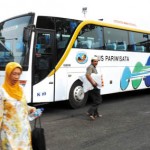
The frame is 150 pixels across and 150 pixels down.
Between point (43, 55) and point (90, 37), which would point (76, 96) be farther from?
point (90, 37)

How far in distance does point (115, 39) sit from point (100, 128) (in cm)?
584

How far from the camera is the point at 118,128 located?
839 cm

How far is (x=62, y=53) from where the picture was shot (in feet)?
36.3

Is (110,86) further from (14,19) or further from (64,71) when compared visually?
(14,19)

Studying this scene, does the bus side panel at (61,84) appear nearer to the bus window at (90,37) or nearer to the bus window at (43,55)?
the bus window at (43,55)

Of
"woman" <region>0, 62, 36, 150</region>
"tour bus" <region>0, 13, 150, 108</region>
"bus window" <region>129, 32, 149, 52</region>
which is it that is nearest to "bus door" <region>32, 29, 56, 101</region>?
→ "tour bus" <region>0, 13, 150, 108</region>

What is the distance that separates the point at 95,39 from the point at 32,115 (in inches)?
327

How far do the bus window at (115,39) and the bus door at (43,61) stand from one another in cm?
296

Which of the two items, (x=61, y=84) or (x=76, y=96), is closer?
(x=61, y=84)

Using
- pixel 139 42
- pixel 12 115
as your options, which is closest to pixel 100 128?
pixel 12 115

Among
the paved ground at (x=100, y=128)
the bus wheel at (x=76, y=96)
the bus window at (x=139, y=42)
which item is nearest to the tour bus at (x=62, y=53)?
the bus wheel at (x=76, y=96)

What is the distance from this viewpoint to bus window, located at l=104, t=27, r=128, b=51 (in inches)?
517

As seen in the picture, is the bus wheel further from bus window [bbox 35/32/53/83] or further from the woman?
the woman

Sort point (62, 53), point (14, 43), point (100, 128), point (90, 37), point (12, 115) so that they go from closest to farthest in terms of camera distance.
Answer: point (12, 115)
point (100, 128)
point (14, 43)
point (62, 53)
point (90, 37)
